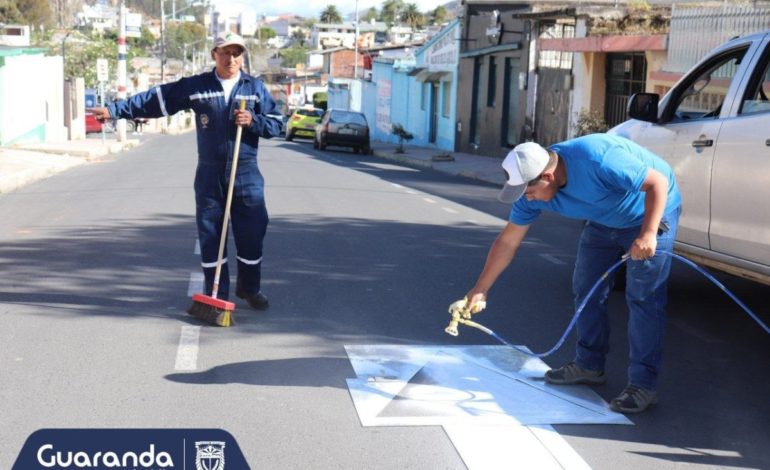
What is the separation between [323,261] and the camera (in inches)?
408

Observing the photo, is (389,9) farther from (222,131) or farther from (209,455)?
(209,455)

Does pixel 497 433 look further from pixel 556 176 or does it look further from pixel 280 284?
pixel 280 284

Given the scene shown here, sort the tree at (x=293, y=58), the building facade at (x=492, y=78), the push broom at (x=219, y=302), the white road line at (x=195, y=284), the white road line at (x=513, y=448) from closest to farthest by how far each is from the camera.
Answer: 1. the white road line at (x=513, y=448)
2. the push broom at (x=219, y=302)
3. the white road line at (x=195, y=284)
4. the building facade at (x=492, y=78)
5. the tree at (x=293, y=58)

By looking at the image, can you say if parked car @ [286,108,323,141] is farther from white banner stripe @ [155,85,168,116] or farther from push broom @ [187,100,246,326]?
push broom @ [187,100,246,326]

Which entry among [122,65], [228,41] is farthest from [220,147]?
[122,65]

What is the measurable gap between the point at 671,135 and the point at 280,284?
338 centimetres

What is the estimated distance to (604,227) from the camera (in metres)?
5.99

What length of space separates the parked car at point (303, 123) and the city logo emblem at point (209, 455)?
44.2 metres

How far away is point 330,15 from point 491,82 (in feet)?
441

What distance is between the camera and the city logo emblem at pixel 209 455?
189 inches

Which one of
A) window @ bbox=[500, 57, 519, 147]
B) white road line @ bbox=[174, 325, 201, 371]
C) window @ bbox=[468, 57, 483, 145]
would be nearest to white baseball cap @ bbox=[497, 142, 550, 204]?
white road line @ bbox=[174, 325, 201, 371]

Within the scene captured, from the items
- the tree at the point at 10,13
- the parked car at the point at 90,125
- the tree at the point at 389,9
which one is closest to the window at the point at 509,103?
the parked car at the point at 90,125

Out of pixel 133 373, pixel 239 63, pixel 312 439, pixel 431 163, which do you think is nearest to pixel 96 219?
pixel 239 63

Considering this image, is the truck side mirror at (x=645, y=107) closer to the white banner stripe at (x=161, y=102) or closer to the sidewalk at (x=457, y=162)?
the white banner stripe at (x=161, y=102)
